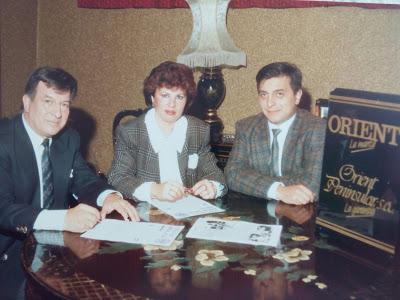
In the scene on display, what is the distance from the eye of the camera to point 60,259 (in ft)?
3.86

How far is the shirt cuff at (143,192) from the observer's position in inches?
70.5

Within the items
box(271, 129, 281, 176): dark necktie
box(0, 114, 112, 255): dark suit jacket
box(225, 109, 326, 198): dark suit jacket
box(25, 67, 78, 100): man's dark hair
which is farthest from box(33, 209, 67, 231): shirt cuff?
box(271, 129, 281, 176): dark necktie

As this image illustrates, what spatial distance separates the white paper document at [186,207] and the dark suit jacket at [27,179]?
273 millimetres

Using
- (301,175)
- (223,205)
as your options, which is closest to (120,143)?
(223,205)

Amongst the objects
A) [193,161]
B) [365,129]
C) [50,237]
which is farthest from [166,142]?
[365,129]

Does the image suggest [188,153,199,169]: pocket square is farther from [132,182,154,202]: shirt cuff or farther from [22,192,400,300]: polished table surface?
[22,192,400,300]: polished table surface

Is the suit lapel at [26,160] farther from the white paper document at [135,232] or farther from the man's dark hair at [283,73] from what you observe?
the man's dark hair at [283,73]

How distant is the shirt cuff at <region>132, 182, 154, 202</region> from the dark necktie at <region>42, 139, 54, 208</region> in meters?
0.32

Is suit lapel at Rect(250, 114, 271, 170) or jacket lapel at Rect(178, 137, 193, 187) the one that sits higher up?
suit lapel at Rect(250, 114, 271, 170)

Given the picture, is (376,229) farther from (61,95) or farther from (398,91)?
(398,91)

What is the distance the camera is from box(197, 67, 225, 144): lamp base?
2877 millimetres

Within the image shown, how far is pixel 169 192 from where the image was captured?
5.67 ft

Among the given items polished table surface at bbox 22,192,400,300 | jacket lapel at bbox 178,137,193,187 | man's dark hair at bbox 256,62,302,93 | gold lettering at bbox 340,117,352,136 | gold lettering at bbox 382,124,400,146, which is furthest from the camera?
jacket lapel at bbox 178,137,193,187


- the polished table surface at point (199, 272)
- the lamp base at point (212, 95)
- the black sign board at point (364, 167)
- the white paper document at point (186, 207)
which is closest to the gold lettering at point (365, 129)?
the black sign board at point (364, 167)
